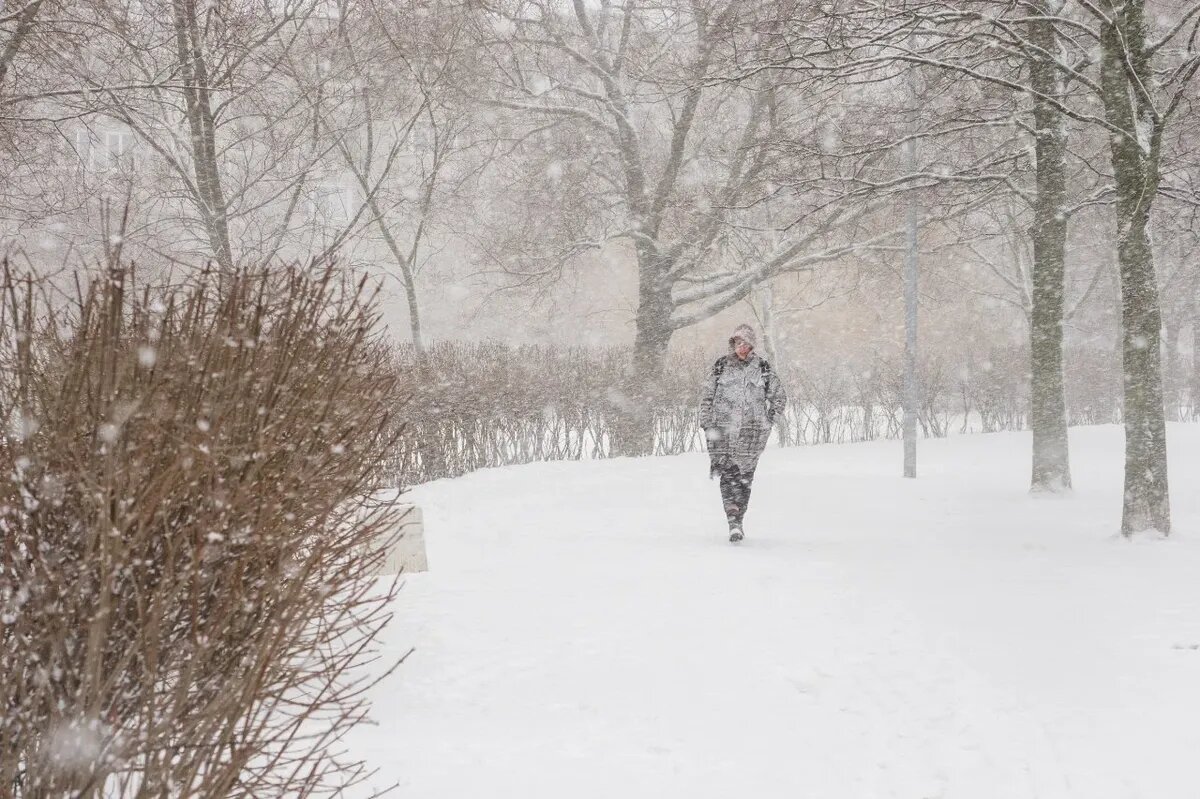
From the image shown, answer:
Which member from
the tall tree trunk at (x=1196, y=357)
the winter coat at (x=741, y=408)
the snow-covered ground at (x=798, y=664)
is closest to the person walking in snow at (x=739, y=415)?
the winter coat at (x=741, y=408)

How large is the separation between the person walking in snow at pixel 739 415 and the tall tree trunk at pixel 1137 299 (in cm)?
267

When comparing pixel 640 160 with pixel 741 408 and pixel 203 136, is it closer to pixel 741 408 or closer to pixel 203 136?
pixel 203 136

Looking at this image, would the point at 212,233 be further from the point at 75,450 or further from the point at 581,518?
the point at 75,450

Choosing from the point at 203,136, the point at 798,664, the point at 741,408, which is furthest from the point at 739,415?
the point at 203,136

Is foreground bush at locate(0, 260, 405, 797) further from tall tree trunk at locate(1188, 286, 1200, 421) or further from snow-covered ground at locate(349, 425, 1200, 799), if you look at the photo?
tall tree trunk at locate(1188, 286, 1200, 421)

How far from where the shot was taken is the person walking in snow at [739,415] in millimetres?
7801

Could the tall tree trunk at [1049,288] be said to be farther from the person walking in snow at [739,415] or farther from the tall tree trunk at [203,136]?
the tall tree trunk at [203,136]

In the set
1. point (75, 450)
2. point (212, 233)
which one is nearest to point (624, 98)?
point (212, 233)

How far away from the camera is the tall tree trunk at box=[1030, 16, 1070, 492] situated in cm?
1002

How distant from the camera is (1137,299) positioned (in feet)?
23.7

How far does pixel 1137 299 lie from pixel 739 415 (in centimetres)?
314

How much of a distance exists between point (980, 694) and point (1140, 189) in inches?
185

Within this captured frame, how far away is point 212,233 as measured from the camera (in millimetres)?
10008

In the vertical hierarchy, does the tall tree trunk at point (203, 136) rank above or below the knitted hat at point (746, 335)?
above
